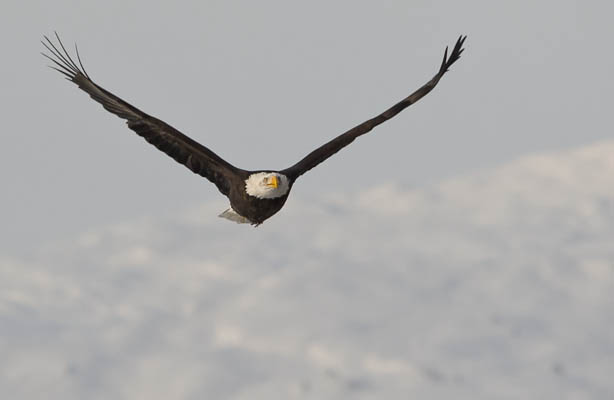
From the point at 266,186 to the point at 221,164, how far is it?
1484 mm

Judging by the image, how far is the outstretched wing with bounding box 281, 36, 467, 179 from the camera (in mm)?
27525

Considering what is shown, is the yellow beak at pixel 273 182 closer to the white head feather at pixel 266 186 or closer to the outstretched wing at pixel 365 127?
the white head feather at pixel 266 186

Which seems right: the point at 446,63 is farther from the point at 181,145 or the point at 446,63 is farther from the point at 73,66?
the point at 73,66

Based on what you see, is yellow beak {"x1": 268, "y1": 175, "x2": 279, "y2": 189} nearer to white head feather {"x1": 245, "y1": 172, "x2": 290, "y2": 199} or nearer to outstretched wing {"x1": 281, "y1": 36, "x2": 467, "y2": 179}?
white head feather {"x1": 245, "y1": 172, "x2": 290, "y2": 199}

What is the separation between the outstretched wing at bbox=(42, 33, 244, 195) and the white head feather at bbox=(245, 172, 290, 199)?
686 millimetres

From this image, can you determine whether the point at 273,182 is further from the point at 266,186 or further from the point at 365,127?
the point at 365,127

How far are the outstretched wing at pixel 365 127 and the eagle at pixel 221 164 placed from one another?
2 centimetres

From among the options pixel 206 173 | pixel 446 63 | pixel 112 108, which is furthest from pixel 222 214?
pixel 446 63

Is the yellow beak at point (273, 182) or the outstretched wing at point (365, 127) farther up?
the outstretched wing at point (365, 127)

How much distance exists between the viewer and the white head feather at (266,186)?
25312mm

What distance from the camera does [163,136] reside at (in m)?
26.4

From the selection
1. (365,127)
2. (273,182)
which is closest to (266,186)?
(273,182)

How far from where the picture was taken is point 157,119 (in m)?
26.0

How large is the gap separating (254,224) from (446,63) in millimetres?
5473
